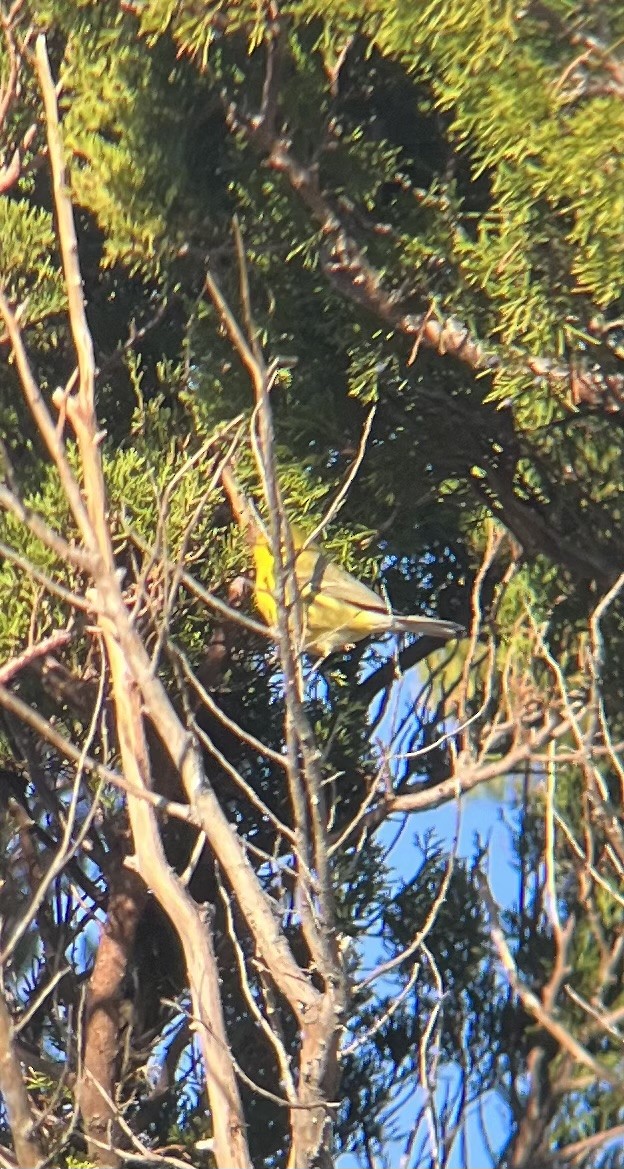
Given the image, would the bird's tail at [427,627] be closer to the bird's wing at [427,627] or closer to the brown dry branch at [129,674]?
the bird's wing at [427,627]

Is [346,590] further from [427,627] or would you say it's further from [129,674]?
[129,674]

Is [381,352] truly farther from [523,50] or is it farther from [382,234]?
[523,50]

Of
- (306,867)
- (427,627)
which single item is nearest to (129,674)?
(306,867)

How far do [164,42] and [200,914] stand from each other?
2.49m

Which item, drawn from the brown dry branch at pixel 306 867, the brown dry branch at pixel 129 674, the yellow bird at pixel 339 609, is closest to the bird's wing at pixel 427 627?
the yellow bird at pixel 339 609

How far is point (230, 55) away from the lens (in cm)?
382

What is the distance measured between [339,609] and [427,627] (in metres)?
0.40

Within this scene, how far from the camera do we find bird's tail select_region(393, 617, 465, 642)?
14.5 ft

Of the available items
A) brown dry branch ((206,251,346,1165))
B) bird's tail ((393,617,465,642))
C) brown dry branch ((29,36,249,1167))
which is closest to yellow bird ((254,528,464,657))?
bird's tail ((393,617,465,642))

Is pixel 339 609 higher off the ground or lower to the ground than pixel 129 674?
higher

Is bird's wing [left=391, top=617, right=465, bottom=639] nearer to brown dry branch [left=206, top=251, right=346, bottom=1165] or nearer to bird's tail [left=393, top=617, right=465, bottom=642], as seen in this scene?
bird's tail [left=393, top=617, right=465, bottom=642]

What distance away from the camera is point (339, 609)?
4.25 metres

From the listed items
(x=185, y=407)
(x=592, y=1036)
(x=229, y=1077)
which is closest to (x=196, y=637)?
(x=185, y=407)

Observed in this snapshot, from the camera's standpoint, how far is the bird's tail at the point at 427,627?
14.5ft
